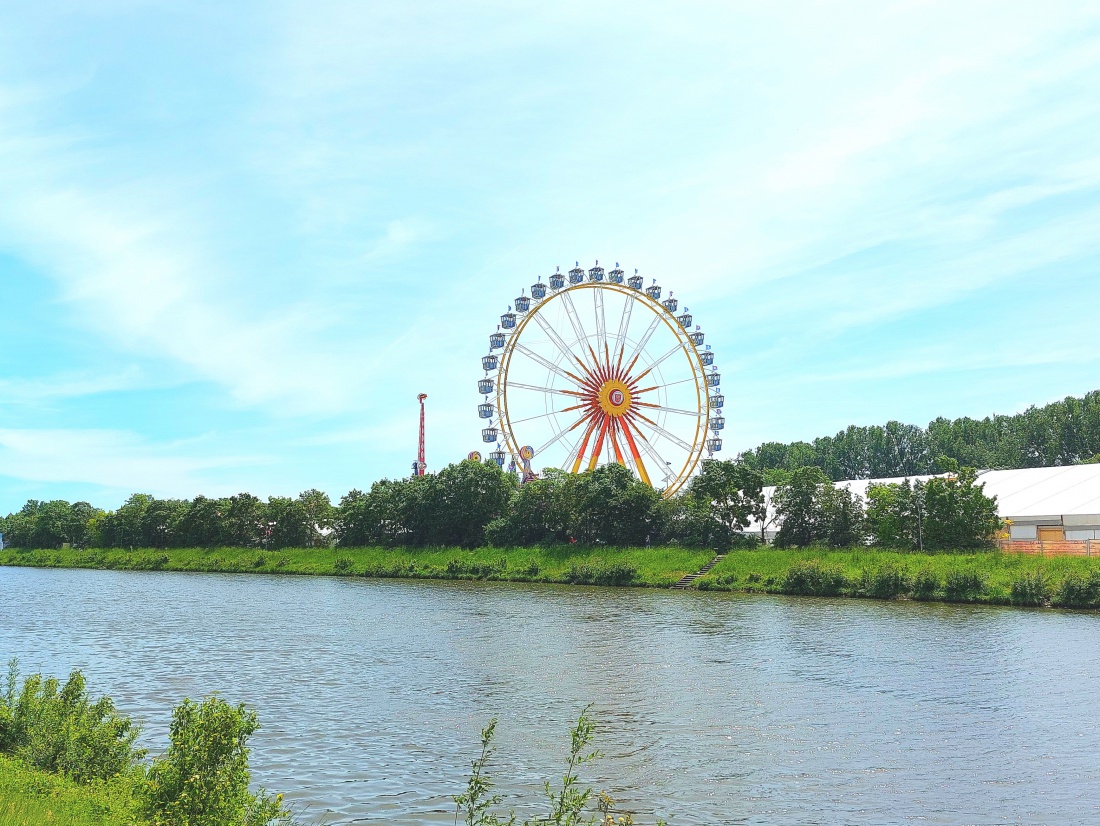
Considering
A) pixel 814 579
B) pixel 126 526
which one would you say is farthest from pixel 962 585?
pixel 126 526

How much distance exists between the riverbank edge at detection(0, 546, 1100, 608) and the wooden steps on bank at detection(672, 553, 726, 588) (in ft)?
1.16

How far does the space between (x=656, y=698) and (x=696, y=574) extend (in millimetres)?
36740

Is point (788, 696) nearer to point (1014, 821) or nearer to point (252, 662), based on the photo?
point (1014, 821)

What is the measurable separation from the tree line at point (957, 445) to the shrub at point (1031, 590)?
45.3m

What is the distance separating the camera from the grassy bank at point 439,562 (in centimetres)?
6000

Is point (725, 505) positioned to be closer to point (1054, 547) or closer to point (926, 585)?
point (926, 585)

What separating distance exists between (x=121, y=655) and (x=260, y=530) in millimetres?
63224

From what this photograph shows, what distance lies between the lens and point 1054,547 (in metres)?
46.9

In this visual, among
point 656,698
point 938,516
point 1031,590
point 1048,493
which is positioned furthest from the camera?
point 1048,493

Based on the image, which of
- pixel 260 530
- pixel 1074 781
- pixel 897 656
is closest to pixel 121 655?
pixel 897 656

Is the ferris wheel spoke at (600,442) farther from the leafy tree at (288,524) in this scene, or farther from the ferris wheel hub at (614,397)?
the leafy tree at (288,524)

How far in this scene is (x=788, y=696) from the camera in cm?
2206

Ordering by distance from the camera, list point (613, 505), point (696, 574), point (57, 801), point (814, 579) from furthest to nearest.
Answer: point (613, 505) → point (696, 574) → point (814, 579) → point (57, 801)

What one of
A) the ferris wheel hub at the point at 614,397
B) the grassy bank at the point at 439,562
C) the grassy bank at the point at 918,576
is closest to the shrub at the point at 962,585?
the grassy bank at the point at 918,576
